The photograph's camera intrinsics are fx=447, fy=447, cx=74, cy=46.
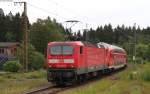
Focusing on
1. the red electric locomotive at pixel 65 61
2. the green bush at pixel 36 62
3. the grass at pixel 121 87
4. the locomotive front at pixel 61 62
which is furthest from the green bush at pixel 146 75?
the green bush at pixel 36 62

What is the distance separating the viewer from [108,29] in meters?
184

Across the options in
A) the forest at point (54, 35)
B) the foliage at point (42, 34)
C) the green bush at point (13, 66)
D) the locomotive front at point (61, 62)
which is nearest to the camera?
the locomotive front at point (61, 62)

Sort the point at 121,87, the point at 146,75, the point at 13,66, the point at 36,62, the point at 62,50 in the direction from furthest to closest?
the point at 36,62 → the point at 13,66 → the point at 146,75 → the point at 62,50 → the point at 121,87

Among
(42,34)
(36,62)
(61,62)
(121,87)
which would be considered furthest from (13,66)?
(42,34)

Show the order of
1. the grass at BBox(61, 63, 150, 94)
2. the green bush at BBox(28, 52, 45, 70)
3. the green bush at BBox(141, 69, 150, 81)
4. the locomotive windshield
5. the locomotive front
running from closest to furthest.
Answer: the grass at BBox(61, 63, 150, 94) < the locomotive front < the locomotive windshield < the green bush at BBox(141, 69, 150, 81) < the green bush at BBox(28, 52, 45, 70)

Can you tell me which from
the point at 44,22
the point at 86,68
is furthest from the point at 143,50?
the point at 86,68

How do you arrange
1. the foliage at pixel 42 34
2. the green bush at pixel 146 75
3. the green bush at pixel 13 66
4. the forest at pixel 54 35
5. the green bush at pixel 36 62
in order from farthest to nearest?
the foliage at pixel 42 34, the forest at pixel 54 35, the green bush at pixel 36 62, the green bush at pixel 13 66, the green bush at pixel 146 75

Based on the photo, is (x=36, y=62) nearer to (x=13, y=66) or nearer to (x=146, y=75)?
(x=13, y=66)

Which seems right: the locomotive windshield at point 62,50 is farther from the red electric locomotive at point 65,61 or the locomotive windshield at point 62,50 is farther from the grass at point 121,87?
the grass at point 121,87

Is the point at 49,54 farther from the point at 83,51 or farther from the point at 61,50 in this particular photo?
the point at 83,51

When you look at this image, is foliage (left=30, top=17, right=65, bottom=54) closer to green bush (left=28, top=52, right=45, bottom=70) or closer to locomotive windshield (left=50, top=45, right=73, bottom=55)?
green bush (left=28, top=52, right=45, bottom=70)

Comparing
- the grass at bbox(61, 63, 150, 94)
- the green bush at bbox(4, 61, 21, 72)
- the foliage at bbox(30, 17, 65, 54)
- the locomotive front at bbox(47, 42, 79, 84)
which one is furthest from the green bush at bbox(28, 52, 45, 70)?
the locomotive front at bbox(47, 42, 79, 84)

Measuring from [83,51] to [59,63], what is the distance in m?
2.85

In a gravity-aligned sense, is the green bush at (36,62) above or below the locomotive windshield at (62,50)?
below
